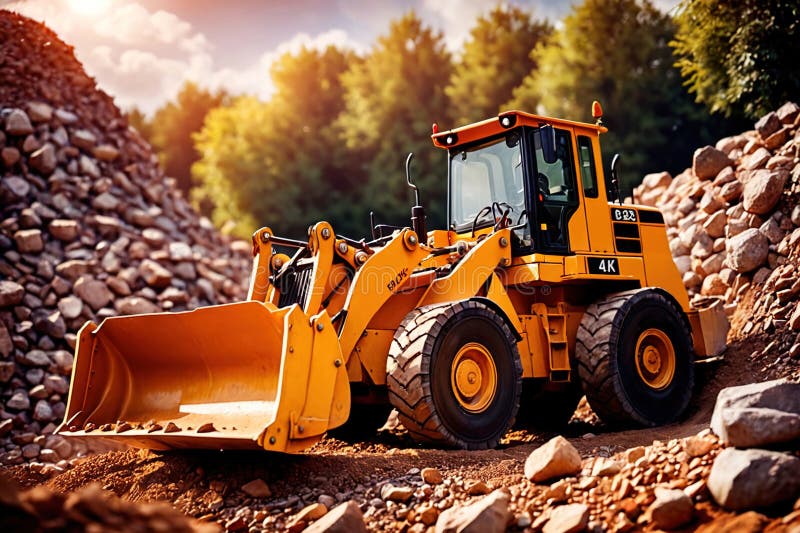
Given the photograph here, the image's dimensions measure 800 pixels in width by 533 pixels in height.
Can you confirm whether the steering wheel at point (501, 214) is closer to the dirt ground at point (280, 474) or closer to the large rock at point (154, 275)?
the dirt ground at point (280, 474)

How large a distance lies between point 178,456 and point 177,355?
35.3 inches

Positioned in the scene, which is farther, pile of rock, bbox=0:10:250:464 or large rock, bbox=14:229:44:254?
large rock, bbox=14:229:44:254

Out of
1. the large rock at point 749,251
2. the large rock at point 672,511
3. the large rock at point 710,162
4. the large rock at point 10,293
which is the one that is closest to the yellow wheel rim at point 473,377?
the large rock at point 672,511

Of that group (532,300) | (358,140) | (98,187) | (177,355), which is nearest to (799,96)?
(532,300)

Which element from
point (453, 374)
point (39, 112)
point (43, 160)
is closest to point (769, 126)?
point (453, 374)

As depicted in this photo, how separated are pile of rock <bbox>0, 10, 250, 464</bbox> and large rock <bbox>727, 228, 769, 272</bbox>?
8.35m

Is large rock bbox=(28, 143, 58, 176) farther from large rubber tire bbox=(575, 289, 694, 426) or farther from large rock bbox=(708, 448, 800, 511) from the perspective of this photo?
large rock bbox=(708, 448, 800, 511)

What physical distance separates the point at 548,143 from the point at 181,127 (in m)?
45.9

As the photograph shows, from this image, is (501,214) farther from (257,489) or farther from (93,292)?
(93,292)

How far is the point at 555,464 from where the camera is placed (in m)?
4.86

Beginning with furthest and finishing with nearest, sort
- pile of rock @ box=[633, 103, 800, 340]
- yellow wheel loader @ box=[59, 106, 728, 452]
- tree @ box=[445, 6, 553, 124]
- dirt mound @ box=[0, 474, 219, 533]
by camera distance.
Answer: tree @ box=[445, 6, 553, 124]
pile of rock @ box=[633, 103, 800, 340]
yellow wheel loader @ box=[59, 106, 728, 452]
dirt mound @ box=[0, 474, 219, 533]

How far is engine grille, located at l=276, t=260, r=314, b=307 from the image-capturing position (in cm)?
660

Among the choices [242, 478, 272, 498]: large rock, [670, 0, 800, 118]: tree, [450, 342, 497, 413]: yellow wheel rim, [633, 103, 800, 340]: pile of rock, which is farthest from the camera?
[670, 0, 800, 118]: tree

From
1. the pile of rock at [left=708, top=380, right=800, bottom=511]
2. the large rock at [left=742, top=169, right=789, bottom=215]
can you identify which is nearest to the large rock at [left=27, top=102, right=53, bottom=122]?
the large rock at [left=742, top=169, right=789, bottom=215]
